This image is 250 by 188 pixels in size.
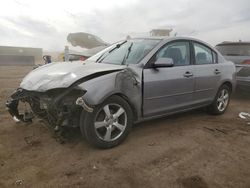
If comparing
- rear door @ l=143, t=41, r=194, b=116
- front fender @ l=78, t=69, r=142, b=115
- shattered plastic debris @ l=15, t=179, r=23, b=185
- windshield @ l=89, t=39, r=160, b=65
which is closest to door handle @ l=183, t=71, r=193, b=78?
rear door @ l=143, t=41, r=194, b=116

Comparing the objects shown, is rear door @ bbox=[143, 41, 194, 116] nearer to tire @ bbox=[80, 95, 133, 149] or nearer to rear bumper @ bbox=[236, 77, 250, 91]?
tire @ bbox=[80, 95, 133, 149]

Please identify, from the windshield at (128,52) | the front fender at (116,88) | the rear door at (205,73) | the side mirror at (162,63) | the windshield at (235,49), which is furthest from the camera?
the windshield at (235,49)

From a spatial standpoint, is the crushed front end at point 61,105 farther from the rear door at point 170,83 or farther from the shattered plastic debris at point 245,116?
the shattered plastic debris at point 245,116

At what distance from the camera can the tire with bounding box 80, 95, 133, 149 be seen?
3199mm

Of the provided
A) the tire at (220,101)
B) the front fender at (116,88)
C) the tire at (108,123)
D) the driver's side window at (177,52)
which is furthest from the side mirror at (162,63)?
the tire at (220,101)

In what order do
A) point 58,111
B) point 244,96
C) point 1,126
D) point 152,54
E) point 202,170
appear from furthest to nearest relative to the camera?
point 244,96 < point 1,126 < point 152,54 < point 58,111 < point 202,170

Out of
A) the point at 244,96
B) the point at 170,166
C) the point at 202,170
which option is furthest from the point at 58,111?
the point at 244,96

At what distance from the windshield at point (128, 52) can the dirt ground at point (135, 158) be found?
1251mm

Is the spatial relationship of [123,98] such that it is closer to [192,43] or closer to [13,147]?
[13,147]

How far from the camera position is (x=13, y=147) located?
3465mm

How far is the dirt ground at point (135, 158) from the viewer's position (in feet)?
8.91

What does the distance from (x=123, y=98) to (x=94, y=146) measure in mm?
793

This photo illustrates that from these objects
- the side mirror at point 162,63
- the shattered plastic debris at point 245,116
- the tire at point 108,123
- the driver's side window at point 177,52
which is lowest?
the shattered plastic debris at point 245,116

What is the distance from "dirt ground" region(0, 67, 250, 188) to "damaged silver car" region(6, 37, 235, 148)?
1.07ft
